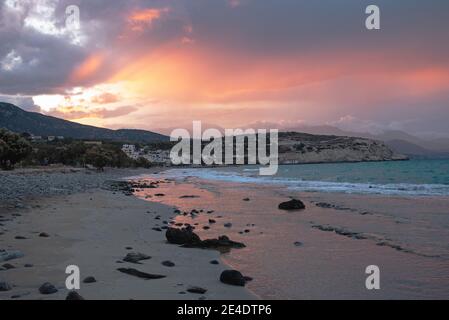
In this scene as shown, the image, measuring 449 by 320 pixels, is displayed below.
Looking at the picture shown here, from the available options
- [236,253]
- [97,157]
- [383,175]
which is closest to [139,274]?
[236,253]

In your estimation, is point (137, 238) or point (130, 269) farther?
point (137, 238)

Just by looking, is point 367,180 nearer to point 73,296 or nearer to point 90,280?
point 90,280

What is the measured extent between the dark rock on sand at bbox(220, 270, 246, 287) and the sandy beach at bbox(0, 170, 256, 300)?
18cm

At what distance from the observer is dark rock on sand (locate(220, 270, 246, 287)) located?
934cm

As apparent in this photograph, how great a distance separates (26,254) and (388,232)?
12.9 metres

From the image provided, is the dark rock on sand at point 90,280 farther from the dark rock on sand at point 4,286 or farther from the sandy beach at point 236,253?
the dark rock on sand at point 4,286

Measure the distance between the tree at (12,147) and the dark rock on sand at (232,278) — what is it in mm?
47575

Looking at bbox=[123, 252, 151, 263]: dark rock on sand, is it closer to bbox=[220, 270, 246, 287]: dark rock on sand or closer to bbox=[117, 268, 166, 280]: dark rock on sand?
bbox=[117, 268, 166, 280]: dark rock on sand

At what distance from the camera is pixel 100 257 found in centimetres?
1112

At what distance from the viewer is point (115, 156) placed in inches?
4181

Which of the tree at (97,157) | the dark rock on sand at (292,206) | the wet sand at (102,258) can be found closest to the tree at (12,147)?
the tree at (97,157)
